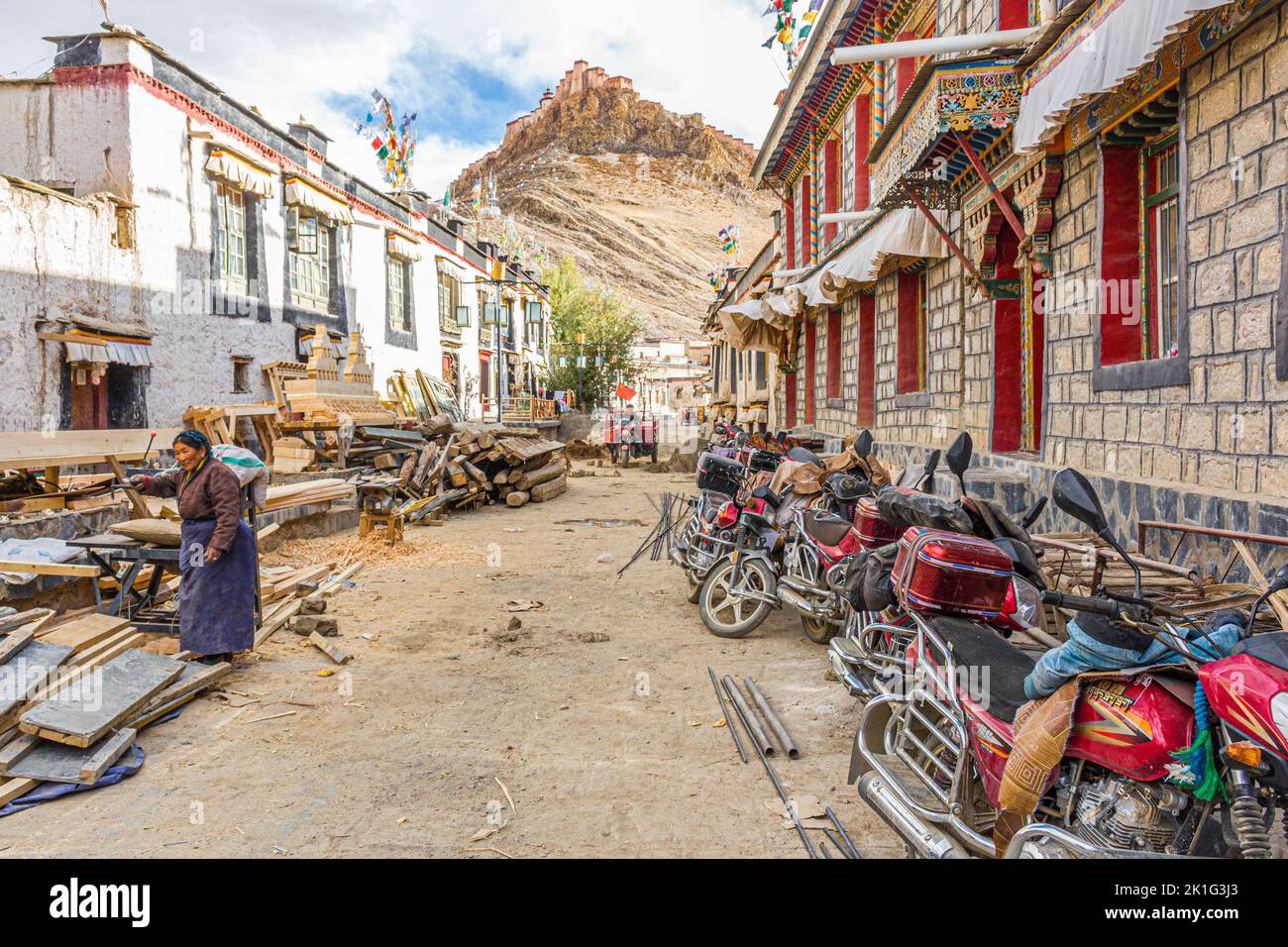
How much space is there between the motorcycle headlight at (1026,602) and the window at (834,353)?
1320 centimetres

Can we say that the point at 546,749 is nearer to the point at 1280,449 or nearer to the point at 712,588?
the point at 712,588

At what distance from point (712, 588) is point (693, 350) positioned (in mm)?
70738

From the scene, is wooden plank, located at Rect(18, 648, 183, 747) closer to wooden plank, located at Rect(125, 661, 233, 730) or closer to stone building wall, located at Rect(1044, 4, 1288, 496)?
wooden plank, located at Rect(125, 661, 233, 730)

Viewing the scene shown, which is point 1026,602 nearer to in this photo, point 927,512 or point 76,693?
point 927,512

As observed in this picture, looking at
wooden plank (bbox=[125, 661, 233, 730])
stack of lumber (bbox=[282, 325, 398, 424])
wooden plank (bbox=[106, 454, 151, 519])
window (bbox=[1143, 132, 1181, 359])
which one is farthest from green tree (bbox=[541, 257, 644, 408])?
wooden plank (bbox=[125, 661, 233, 730])

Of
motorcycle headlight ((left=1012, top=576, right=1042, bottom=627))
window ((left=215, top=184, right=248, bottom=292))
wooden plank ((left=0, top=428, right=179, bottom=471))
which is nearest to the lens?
motorcycle headlight ((left=1012, top=576, right=1042, bottom=627))

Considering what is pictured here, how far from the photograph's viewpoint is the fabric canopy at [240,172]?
15.7m

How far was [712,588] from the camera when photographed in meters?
7.20

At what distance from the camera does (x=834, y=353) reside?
17281 mm

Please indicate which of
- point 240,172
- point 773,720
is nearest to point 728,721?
point 773,720

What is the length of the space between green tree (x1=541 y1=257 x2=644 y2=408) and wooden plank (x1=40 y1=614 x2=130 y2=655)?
38807 mm

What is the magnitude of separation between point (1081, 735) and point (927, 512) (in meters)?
1.48

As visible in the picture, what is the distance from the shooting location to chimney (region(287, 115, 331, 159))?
20062 mm

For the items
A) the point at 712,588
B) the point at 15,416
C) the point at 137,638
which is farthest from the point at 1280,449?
the point at 15,416
